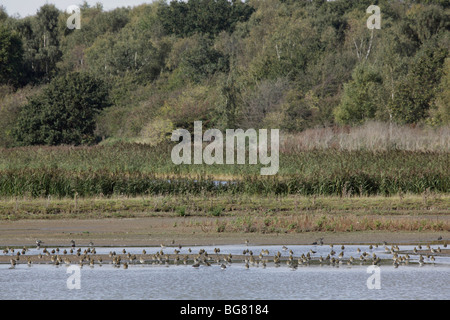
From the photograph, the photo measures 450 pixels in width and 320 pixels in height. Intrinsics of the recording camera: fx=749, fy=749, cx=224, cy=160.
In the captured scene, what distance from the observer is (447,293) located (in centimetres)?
1181

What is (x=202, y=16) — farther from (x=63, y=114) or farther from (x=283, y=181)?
(x=283, y=181)

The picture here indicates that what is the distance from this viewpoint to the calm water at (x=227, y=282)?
11.8m

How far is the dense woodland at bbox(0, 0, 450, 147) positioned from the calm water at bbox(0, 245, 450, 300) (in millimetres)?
29785

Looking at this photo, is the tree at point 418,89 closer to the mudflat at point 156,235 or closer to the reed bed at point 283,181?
the reed bed at point 283,181

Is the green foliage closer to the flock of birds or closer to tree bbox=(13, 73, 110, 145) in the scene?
tree bbox=(13, 73, 110, 145)

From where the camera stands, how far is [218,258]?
14.0m

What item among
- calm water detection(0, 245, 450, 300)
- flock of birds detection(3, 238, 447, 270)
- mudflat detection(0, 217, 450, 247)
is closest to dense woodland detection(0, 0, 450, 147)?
mudflat detection(0, 217, 450, 247)

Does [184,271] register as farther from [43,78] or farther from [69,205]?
[43,78]

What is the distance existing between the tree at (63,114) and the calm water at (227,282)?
110 feet

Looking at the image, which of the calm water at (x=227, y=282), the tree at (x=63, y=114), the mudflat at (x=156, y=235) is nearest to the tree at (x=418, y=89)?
the tree at (x=63, y=114)

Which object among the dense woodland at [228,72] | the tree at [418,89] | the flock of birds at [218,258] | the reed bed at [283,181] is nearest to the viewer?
the flock of birds at [218,258]

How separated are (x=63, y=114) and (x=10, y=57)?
58.5 ft

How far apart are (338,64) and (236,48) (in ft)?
47.6
